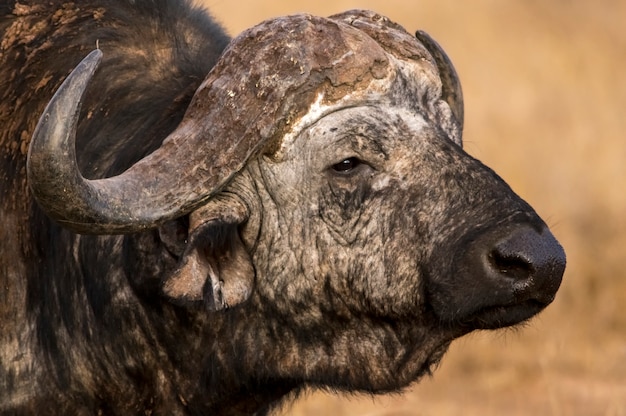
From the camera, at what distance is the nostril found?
4297 mm

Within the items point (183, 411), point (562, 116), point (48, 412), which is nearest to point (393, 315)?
point (183, 411)

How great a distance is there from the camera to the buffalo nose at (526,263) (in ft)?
14.1

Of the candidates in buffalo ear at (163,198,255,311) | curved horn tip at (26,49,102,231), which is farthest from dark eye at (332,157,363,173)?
curved horn tip at (26,49,102,231)

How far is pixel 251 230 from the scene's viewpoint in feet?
15.5

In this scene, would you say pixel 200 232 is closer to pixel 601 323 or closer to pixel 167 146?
pixel 167 146

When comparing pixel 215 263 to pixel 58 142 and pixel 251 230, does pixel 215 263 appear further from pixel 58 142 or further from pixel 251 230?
pixel 58 142

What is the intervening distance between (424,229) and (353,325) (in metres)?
0.45

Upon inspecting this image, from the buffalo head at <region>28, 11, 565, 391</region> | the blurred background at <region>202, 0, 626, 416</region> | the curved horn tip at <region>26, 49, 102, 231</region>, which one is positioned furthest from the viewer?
the blurred background at <region>202, 0, 626, 416</region>

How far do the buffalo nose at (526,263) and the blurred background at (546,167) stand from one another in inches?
23.3

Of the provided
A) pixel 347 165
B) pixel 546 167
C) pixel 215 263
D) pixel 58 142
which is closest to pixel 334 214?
pixel 347 165

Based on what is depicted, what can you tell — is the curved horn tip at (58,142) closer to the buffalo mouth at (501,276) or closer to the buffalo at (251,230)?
the buffalo at (251,230)

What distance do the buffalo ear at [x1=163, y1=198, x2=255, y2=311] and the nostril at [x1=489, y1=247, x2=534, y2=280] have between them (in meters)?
0.84

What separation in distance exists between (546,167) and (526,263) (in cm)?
806

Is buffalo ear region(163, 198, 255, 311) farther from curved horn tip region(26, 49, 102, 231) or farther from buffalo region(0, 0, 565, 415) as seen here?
curved horn tip region(26, 49, 102, 231)
